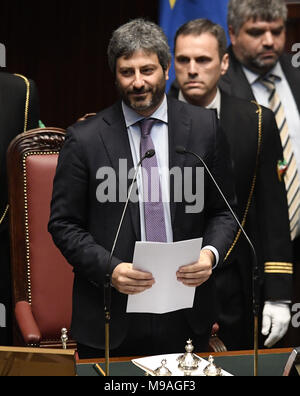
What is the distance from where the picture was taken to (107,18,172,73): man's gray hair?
220cm

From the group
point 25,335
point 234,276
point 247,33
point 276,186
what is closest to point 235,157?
point 276,186

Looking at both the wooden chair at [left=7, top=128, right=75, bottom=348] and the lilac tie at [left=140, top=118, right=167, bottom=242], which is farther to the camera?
the wooden chair at [left=7, top=128, right=75, bottom=348]

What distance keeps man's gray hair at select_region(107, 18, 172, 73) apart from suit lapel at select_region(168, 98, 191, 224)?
0.41ft

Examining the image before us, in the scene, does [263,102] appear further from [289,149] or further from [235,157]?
[235,157]

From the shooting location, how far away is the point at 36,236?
101 inches

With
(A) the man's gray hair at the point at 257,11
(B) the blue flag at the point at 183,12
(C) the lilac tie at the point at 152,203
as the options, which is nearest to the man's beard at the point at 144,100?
(C) the lilac tie at the point at 152,203

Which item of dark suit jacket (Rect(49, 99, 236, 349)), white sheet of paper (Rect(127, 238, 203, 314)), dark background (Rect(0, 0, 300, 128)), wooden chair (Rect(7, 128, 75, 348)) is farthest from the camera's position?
dark background (Rect(0, 0, 300, 128))

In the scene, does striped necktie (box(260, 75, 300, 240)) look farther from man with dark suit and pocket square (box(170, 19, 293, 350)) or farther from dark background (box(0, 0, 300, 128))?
dark background (box(0, 0, 300, 128))

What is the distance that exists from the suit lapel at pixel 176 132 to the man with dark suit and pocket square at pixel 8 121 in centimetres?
64

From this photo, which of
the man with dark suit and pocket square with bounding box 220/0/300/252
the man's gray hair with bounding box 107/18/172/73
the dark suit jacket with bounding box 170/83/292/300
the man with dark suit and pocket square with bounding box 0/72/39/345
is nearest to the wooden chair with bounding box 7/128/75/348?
the man with dark suit and pocket square with bounding box 0/72/39/345

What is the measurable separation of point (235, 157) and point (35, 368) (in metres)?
1.29

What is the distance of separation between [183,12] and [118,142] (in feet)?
5.13

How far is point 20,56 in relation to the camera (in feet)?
12.9

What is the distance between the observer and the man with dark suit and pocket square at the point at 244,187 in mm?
2650
